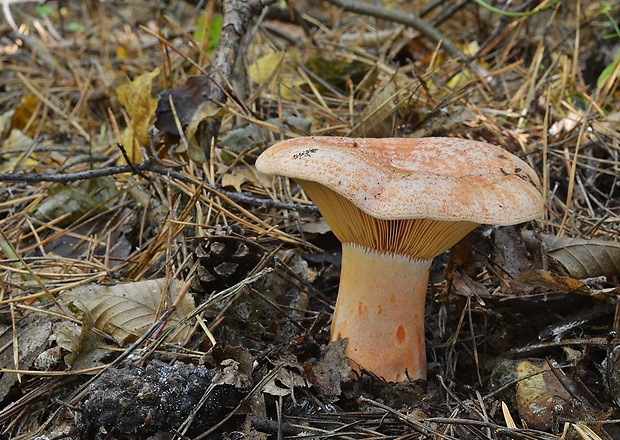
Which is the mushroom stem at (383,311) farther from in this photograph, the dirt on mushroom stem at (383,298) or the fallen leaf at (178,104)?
the fallen leaf at (178,104)

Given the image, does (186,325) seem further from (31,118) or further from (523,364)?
(31,118)

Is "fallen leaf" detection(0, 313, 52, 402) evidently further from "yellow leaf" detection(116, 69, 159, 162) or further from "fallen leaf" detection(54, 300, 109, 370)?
"yellow leaf" detection(116, 69, 159, 162)

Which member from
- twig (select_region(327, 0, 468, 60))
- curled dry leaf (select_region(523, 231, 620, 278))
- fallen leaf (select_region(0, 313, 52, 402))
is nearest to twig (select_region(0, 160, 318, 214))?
fallen leaf (select_region(0, 313, 52, 402))

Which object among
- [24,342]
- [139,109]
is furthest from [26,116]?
[24,342]

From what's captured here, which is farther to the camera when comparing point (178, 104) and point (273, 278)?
point (178, 104)

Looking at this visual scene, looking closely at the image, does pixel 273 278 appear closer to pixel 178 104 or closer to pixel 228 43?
pixel 178 104

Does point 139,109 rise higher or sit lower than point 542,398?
higher

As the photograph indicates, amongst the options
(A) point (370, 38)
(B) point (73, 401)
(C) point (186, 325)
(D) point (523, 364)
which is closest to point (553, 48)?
(A) point (370, 38)
